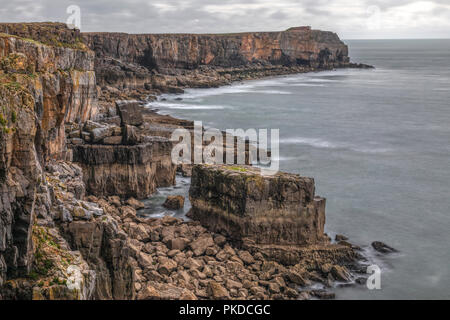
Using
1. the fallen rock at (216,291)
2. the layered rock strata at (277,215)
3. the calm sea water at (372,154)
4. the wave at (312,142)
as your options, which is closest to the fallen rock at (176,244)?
the layered rock strata at (277,215)

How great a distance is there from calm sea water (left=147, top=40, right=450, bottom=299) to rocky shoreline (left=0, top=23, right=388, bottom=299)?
8.27 feet

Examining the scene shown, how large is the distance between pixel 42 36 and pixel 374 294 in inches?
1146

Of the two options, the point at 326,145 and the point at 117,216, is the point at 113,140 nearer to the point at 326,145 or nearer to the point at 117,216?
the point at 117,216

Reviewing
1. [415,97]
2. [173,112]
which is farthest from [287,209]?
[415,97]

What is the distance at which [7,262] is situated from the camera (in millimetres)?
11961

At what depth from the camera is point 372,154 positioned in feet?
154

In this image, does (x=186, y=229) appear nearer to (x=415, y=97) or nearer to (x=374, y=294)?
(x=374, y=294)

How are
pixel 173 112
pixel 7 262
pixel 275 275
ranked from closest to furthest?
pixel 7 262 < pixel 275 275 < pixel 173 112

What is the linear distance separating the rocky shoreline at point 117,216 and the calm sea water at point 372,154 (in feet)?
8.27

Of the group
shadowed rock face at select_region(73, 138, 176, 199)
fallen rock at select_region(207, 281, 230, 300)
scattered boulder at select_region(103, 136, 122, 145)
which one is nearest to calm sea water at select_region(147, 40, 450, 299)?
shadowed rock face at select_region(73, 138, 176, 199)

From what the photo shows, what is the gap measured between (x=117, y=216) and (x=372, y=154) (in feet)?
93.6

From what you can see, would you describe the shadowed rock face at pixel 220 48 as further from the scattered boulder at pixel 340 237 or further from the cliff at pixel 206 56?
the scattered boulder at pixel 340 237

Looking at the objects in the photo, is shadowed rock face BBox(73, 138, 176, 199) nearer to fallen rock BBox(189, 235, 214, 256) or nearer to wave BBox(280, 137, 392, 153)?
fallen rock BBox(189, 235, 214, 256)

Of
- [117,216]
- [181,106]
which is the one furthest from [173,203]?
[181,106]
